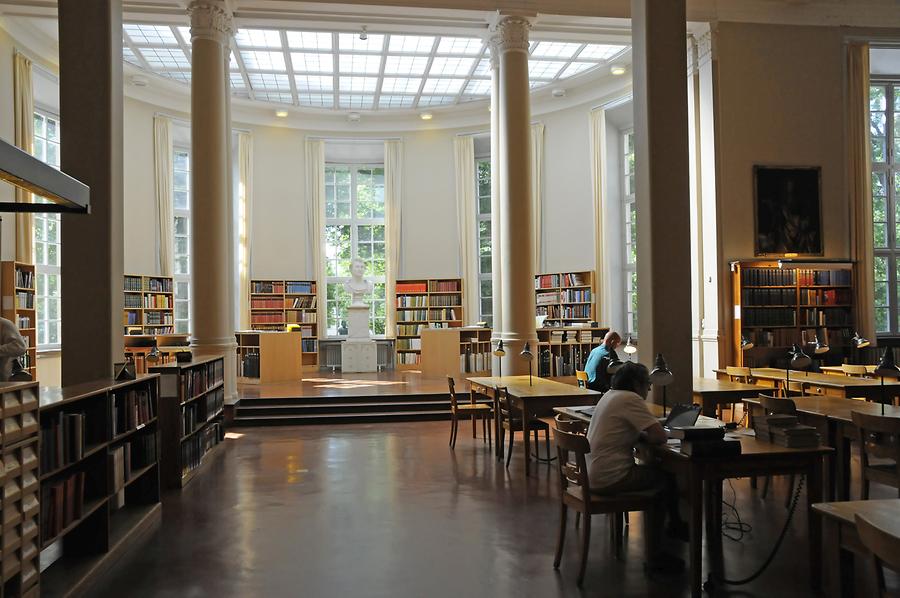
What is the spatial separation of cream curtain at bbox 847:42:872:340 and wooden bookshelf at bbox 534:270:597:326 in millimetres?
4983

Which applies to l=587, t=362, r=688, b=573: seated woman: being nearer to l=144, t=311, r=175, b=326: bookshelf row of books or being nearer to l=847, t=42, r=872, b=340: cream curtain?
l=847, t=42, r=872, b=340: cream curtain

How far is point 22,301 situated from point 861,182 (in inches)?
511

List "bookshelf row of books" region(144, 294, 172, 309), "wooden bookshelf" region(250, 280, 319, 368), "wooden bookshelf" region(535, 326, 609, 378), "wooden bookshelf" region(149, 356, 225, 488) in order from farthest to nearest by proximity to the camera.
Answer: "wooden bookshelf" region(250, 280, 319, 368), "bookshelf row of books" region(144, 294, 172, 309), "wooden bookshelf" region(535, 326, 609, 378), "wooden bookshelf" region(149, 356, 225, 488)

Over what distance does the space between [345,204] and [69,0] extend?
39.7ft

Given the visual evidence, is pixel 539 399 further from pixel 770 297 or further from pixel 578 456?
pixel 770 297

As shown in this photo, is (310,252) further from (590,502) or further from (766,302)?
(590,502)

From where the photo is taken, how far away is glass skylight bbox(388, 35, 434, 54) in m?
12.5

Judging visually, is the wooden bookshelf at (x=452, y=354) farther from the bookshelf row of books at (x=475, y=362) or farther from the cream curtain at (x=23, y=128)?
the cream curtain at (x=23, y=128)

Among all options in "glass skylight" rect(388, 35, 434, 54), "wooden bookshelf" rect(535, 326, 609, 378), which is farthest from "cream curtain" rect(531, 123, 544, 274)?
"wooden bookshelf" rect(535, 326, 609, 378)

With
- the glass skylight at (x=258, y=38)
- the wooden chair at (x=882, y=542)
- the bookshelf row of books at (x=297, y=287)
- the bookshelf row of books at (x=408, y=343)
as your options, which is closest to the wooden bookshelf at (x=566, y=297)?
the bookshelf row of books at (x=408, y=343)

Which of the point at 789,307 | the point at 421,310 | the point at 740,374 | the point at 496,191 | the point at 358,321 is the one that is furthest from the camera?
the point at 421,310

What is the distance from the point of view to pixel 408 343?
54.7ft

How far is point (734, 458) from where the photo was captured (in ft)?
12.1

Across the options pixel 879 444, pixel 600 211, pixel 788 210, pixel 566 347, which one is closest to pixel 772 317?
pixel 788 210
